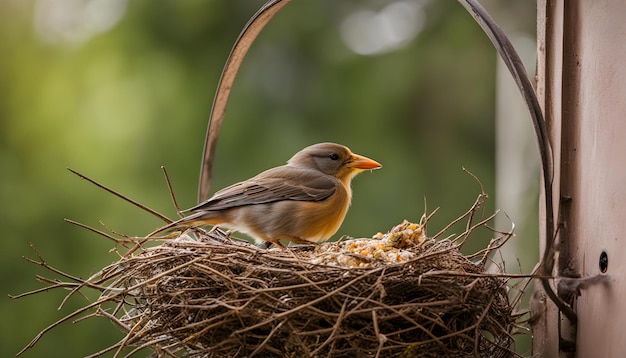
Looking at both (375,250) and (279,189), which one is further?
(279,189)

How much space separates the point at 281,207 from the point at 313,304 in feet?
4.34

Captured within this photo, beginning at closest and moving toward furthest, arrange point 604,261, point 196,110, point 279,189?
point 604,261 → point 279,189 → point 196,110

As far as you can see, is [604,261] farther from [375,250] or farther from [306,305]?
[306,305]

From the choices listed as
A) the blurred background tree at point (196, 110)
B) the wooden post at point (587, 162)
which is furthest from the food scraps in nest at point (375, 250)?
the blurred background tree at point (196, 110)

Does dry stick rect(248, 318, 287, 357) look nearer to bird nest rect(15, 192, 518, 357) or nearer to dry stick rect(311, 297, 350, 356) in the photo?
bird nest rect(15, 192, 518, 357)

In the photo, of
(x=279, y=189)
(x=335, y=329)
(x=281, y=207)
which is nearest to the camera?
(x=335, y=329)


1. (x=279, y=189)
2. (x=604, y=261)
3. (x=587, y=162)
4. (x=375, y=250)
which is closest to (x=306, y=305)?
(x=375, y=250)

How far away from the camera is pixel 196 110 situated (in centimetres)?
801

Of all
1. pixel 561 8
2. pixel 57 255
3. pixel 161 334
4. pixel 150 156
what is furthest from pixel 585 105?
pixel 57 255

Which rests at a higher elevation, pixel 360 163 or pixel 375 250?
pixel 360 163

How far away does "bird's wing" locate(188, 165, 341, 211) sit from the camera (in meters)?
4.25

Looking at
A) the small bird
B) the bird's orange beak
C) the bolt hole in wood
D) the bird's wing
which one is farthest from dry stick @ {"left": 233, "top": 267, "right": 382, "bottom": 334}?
the bird's orange beak

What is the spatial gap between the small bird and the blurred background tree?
3105 millimetres

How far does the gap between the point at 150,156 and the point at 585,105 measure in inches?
210
